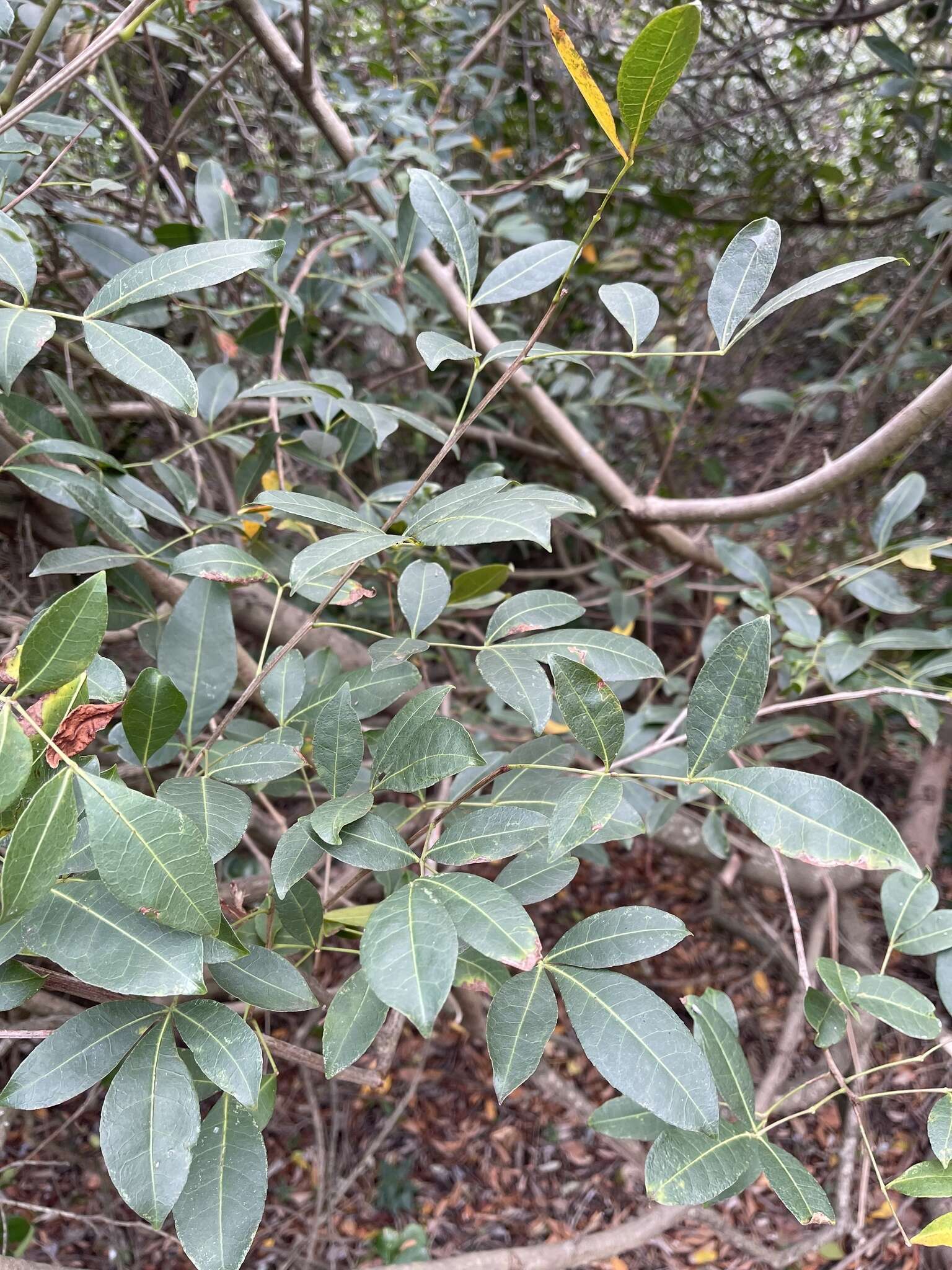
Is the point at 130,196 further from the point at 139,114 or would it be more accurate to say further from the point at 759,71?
the point at 759,71

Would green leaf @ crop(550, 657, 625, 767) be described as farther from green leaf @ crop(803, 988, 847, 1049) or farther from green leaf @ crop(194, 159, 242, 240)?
green leaf @ crop(194, 159, 242, 240)

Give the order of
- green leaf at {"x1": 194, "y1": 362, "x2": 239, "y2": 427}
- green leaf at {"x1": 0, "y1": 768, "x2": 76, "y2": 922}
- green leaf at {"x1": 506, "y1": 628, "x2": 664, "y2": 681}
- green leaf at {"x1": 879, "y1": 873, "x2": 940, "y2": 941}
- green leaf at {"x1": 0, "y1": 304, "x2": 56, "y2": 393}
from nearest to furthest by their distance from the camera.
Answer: green leaf at {"x1": 0, "y1": 768, "x2": 76, "y2": 922}, green leaf at {"x1": 0, "y1": 304, "x2": 56, "y2": 393}, green leaf at {"x1": 506, "y1": 628, "x2": 664, "y2": 681}, green leaf at {"x1": 879, "y1": 873, "x2": 940, "y2": 941}, green leaf at {"x1": 194, "y1": 362, "x2": 239, "y2": 427}

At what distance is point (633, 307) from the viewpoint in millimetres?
589

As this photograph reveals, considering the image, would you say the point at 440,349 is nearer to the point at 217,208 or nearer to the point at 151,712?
the point at 151,712

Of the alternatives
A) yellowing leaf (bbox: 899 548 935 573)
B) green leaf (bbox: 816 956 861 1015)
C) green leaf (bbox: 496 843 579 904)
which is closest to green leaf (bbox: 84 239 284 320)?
green leaf (bbox: 496 843 579 904)

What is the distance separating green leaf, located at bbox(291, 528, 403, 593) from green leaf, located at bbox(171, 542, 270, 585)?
179 millimetres

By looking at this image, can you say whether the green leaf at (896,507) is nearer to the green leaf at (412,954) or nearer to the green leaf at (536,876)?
the green leaf at (536,876)

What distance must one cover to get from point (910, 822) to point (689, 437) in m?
1.27

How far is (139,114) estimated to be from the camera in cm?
185

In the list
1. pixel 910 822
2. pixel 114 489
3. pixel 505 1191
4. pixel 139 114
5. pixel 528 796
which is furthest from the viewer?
pixel 139 114

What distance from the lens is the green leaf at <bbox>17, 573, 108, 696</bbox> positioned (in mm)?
381

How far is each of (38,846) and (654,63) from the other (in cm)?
52

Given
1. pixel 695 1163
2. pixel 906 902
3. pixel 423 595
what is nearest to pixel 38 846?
pixel 423 595

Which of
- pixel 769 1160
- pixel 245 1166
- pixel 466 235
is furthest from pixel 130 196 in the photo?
pixel 769 1160
